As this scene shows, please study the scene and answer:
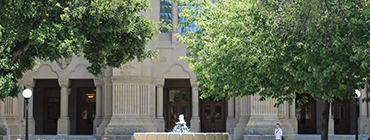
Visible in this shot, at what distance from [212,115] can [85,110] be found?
29.2ft

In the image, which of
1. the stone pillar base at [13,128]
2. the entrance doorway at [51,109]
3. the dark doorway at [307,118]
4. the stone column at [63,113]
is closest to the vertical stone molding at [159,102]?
the stone column at [63,113]

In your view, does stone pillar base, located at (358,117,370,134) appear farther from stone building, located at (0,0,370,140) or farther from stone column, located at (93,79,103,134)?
stone column, located at (93,79,103,134)

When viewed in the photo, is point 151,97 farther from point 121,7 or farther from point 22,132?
point 121,7

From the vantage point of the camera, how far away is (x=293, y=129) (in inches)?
979

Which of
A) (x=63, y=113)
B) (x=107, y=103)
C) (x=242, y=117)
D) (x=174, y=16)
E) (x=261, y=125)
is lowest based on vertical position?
(x=261, y=125)

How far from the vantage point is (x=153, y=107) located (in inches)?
1032

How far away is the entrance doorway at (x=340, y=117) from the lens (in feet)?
101

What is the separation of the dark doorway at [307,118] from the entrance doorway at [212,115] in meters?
5.13

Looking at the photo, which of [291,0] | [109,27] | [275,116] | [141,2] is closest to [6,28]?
[109,27]

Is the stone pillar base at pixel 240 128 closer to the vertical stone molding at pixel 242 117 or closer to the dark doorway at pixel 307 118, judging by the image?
the vertical stone molding at pixel 242 117

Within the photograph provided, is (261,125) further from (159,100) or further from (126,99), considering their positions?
(126,99)

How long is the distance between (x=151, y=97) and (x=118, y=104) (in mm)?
2250

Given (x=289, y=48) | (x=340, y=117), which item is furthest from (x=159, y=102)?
(x=289, y=48)

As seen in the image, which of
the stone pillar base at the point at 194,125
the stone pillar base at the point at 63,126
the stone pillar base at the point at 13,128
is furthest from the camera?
the stone pillar base at the point at 63,126
